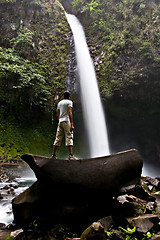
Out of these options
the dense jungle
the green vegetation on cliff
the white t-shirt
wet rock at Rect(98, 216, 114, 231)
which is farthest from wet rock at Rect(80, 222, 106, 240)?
the dense jungle

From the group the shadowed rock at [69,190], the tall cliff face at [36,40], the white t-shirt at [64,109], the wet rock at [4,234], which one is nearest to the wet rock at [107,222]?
the shadowed rock at [69,190]

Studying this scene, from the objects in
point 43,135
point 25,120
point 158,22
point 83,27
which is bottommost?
point 43,135

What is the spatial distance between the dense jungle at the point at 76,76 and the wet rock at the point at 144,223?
8.81m

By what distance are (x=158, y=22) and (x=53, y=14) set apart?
329 inches

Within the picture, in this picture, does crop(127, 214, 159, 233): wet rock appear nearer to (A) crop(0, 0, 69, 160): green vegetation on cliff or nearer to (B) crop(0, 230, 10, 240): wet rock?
(B) crop(0, 230, 10, 240): wet rock

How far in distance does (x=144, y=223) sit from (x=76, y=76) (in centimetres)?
1146

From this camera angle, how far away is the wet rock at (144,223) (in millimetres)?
2856

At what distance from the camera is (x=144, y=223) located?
294 centimetres

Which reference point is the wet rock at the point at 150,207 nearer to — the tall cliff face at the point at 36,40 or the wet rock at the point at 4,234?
the wet rock at the point at 4,234

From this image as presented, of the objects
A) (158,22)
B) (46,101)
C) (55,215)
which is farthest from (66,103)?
(158,22)

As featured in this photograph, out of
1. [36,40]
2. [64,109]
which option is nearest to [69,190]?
[64,109]

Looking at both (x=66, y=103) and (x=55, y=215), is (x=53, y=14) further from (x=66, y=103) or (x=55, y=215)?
(x=55, y=215)

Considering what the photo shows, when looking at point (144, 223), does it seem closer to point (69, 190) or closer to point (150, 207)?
point (150, 207)

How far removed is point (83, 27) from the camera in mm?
17000
